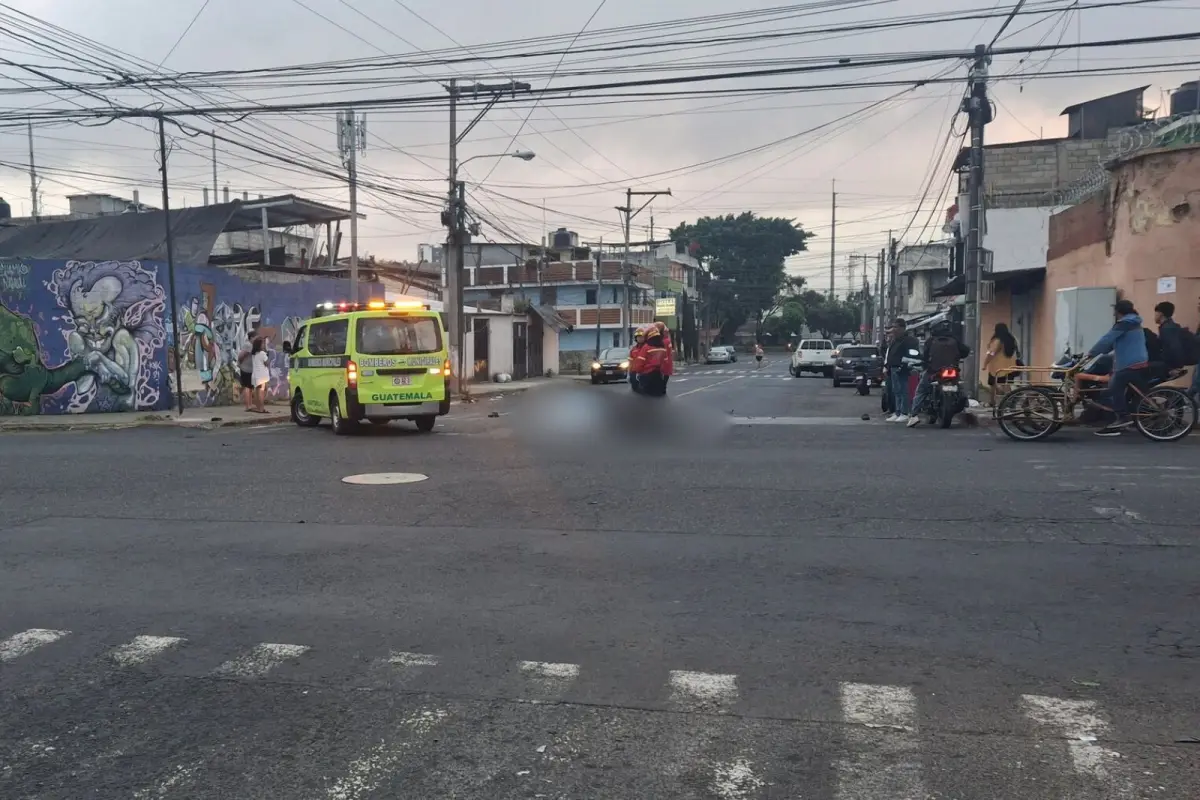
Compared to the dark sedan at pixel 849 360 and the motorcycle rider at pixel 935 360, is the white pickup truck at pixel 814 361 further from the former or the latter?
the motorcycle rider at pixel 935 360

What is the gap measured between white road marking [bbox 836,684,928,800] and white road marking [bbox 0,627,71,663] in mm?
4087

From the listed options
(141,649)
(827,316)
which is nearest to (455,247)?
(141,649)

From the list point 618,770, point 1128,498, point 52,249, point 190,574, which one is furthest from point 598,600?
point 52,249

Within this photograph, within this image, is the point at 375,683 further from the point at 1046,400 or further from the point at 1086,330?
the point at 1086,330

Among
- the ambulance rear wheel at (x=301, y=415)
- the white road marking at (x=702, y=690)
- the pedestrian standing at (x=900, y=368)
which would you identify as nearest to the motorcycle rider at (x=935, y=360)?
the pedestrian standing at (x=900, y=368)

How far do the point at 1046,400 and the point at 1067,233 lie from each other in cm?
903

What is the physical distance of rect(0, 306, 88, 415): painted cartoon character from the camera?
65.1 ft

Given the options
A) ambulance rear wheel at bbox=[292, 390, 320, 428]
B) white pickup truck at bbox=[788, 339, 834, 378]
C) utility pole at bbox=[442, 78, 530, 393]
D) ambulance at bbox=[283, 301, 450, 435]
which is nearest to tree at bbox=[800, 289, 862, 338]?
white pickup truck at bbox=[788, 339, 834, 378]

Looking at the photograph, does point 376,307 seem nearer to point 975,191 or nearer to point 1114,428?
point 1114,428

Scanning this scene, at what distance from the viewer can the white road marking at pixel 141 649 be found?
4.86 meters

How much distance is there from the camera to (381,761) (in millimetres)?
3652

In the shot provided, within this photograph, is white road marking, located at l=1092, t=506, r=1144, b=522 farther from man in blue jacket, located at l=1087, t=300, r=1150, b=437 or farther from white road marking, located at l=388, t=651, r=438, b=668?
white road marking, located at l=388, t=651, r=438, b=668

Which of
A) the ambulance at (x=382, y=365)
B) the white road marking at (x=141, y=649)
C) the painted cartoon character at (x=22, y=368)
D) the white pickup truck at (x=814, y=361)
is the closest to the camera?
the white road marking at (x=141, y=649)

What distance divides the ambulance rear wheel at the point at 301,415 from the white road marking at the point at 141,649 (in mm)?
12800
